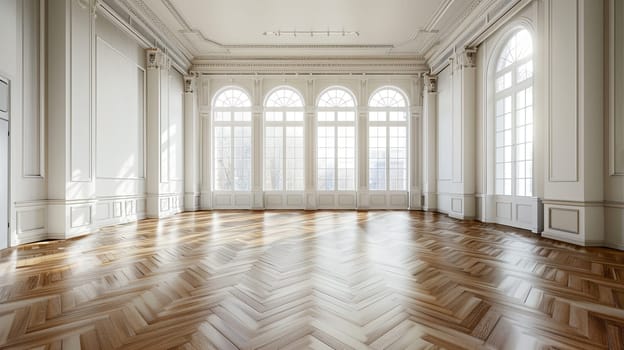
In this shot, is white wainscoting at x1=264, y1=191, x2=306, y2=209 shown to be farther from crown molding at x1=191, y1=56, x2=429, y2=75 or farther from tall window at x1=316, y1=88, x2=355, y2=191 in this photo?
crown molding at x1=191, y1=56, x2=429, y2=75

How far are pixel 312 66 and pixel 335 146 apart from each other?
270 cm

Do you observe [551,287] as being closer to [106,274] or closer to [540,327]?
[540,327]

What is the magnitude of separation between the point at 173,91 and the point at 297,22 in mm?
4045

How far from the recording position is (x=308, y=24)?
25.2ft

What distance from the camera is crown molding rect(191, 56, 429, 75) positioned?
967 centimetres

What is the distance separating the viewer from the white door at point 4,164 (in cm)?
405

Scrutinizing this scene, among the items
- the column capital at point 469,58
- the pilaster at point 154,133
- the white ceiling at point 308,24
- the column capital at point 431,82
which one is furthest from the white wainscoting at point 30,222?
the column capital at point 431,82

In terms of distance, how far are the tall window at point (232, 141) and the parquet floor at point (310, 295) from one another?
217 inches

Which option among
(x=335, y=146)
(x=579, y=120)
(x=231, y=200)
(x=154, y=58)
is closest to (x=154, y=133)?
(x=154, y=58)

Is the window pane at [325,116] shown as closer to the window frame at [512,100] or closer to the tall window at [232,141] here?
the tall window at [232,141]

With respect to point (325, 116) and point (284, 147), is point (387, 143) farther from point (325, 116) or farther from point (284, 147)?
point (284, 147)

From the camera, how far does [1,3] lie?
4.07m

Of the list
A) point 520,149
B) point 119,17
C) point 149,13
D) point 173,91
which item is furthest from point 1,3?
point 520,149

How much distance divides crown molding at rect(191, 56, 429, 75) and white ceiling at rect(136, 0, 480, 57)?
0.23m
